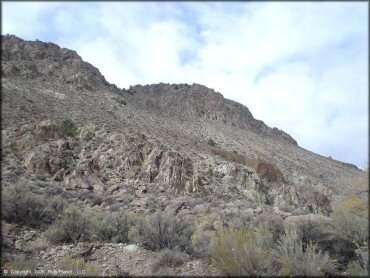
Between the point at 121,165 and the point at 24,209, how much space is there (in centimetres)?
1099

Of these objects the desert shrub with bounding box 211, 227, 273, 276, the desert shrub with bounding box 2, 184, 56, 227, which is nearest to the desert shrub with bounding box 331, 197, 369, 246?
the desert shrub with bounding box 211, 227, 273, 276

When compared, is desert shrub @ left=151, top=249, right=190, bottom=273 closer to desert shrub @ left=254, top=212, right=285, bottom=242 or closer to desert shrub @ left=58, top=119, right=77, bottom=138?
desert shrub @ left=254, top=212, right=285, bottom=242

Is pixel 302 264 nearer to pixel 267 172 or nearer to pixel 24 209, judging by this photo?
pixel 24 209

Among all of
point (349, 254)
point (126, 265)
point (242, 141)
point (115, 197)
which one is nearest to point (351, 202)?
point (349, 254)

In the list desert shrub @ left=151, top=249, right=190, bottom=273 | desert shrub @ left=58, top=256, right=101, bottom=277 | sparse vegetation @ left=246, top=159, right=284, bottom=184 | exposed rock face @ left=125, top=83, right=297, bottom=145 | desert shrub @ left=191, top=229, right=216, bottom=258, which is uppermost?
exposed rock face @ left=125, top=83, right=297, bottom=145

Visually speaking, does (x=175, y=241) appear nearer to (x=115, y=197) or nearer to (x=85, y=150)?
(x=115, y=197)

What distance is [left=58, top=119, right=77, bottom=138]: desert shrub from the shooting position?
26.7 m

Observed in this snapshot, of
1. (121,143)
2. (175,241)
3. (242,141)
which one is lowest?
(175,241)

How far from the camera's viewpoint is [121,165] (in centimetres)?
2411

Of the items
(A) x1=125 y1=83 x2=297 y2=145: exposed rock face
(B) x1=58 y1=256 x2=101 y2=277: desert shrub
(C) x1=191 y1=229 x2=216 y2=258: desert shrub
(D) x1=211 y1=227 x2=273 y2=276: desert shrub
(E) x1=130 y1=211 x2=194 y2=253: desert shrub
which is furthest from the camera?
(A) x1=125 y1=83 x2=297 y2=145: exposed rock face

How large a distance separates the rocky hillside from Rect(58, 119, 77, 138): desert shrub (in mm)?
74

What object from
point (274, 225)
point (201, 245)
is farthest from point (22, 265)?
point (274, 225)

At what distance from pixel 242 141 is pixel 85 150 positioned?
26676 mm

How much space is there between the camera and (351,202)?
848 cm
